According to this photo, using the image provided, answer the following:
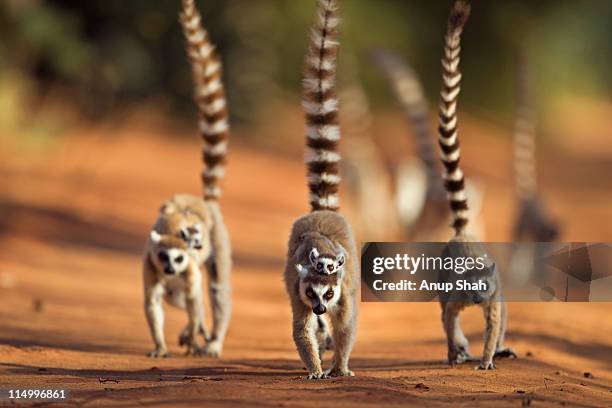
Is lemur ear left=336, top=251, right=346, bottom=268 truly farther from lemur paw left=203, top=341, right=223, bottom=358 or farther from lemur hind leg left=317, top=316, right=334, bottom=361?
lemur paw left=203, top=341, right=223, bottom=358

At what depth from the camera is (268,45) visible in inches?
1313

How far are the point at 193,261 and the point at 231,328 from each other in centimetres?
244

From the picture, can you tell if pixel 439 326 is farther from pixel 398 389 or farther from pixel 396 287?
pixel 398 389

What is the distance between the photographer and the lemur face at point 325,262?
7.87 m

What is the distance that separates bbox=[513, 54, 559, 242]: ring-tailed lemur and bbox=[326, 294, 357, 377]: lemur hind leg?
9216 millimetres

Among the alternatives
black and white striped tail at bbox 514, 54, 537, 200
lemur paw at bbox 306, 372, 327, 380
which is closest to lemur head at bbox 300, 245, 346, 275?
lemur paw at bbox 306, 372, 327, 380

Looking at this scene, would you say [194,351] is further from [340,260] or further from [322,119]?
[340,260]

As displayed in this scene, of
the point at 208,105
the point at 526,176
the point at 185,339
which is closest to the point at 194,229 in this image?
the point at 185,339

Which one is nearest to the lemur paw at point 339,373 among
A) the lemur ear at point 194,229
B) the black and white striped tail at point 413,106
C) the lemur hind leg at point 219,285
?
the lemur hind leg at point 219,285

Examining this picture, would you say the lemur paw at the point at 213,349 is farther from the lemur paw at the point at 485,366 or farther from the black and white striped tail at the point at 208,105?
the lemur paw at the point at 485,366

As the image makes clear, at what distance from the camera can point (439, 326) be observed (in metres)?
12.9

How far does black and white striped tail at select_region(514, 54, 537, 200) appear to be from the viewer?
17.7m

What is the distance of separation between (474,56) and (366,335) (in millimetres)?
28345

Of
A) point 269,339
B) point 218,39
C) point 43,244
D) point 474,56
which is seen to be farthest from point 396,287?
point 474,56
